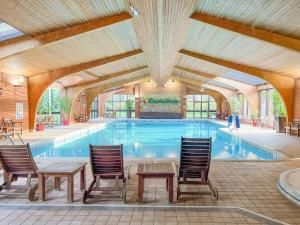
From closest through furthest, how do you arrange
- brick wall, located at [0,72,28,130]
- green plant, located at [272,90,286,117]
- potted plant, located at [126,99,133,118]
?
brick wall, located at [0,72,28,130]
green plant, located at [272,90,286,117]
potted plant, located at [126,99,133,118]

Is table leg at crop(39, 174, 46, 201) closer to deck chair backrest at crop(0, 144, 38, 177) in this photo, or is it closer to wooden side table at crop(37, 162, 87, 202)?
wooden side table at crop(37, 162, 87, 202)

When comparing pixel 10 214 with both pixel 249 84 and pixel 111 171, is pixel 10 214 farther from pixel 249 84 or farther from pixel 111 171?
pixel 249 84

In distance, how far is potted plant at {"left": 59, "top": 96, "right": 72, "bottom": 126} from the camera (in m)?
16.3

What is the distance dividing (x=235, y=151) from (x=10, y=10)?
7.29 m

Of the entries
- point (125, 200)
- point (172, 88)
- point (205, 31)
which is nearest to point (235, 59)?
point (205, 31)

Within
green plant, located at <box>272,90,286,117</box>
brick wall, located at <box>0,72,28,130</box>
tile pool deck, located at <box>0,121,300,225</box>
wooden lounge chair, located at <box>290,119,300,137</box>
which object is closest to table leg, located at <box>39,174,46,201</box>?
tile pool deck, located at <box>0,121,300,225</box>

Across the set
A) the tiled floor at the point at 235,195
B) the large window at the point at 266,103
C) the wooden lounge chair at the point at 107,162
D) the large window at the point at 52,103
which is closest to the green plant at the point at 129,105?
the large window at the point at 52,103

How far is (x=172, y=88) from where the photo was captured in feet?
82.8

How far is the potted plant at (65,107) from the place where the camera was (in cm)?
1633

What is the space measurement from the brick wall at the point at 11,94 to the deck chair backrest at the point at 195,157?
879 centimetres

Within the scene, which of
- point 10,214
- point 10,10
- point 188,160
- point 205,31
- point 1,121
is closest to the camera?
point 10,214

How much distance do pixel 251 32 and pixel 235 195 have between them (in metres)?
4.69

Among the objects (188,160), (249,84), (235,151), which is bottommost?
(235,151)

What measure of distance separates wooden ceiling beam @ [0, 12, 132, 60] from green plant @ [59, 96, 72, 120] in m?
9.12
